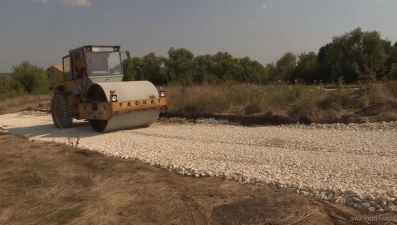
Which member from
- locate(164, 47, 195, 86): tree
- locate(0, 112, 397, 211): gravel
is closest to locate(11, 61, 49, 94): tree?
locate(164, 47, 195, 86): tree

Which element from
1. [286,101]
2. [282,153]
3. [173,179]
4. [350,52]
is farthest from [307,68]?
[173,179]

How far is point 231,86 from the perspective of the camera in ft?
54.2

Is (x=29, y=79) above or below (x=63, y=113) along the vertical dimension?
above

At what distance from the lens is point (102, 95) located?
12.4m

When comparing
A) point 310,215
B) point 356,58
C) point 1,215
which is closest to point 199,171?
point 310,215

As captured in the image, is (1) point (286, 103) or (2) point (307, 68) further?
(2) point (307, 68)

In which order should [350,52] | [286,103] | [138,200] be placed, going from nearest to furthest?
[138,200]
[286,103]
[350,52]

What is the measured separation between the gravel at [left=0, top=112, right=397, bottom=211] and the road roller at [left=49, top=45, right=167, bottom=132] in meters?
0.49

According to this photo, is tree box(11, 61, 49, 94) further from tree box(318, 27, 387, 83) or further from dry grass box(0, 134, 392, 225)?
dry grass box(0, 134, 392, 225)

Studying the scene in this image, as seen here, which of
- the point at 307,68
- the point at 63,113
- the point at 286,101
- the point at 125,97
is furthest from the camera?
the point at 307,68

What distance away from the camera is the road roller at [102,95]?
1161 cm

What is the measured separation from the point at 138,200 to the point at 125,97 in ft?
21.7

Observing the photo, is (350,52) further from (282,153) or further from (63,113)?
(282,153)

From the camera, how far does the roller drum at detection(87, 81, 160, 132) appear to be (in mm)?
11656
